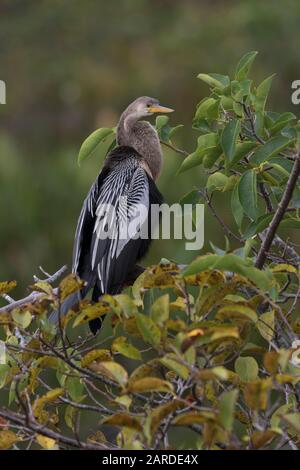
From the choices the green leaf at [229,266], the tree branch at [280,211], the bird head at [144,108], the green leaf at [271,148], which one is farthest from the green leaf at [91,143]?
the green leaf at [229,266]

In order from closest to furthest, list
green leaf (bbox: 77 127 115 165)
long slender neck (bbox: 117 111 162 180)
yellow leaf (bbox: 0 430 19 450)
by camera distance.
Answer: yellow leaf (bbox: 0 430 19 450)
green leaf (bbox: 77 127 115 165)
long slender neck (bbox: 117 111 162 180)

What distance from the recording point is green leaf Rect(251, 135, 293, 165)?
2.23 meters

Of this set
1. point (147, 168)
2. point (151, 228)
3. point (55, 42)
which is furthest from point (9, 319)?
point (55, 42)

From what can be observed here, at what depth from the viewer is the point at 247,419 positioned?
215cm

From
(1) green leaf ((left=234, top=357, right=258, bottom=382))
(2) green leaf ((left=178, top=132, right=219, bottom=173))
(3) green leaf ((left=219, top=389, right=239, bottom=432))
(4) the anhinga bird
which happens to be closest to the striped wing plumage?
(4) the anhinga bird

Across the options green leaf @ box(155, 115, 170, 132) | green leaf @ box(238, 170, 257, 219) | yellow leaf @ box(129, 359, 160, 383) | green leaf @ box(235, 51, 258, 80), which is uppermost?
green leaf @ box(235, 51, 258, 80)

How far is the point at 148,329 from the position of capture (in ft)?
5.82

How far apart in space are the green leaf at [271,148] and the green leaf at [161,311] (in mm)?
615

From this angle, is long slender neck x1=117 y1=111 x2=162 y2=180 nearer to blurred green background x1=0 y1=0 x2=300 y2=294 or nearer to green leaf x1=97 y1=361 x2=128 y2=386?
green leaf x1=97 y1=361 x2=128 y2=386

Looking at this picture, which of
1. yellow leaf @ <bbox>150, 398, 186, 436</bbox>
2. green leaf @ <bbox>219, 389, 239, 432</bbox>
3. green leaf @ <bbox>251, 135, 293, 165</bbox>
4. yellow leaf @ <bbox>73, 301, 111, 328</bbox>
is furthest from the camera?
green leaf @ <bbox>251, 135, 293, 165</bbox>

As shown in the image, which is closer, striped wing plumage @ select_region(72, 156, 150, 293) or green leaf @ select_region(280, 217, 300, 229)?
green leaf @ select_region(280, 217, 300, 229)

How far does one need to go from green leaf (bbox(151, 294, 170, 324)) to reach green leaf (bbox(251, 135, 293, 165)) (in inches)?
24.2

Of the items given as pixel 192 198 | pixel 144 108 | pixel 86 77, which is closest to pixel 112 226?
pixel 144 108

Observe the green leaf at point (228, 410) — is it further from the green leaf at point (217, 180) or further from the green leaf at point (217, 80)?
the green leaf at point (217, 80)
